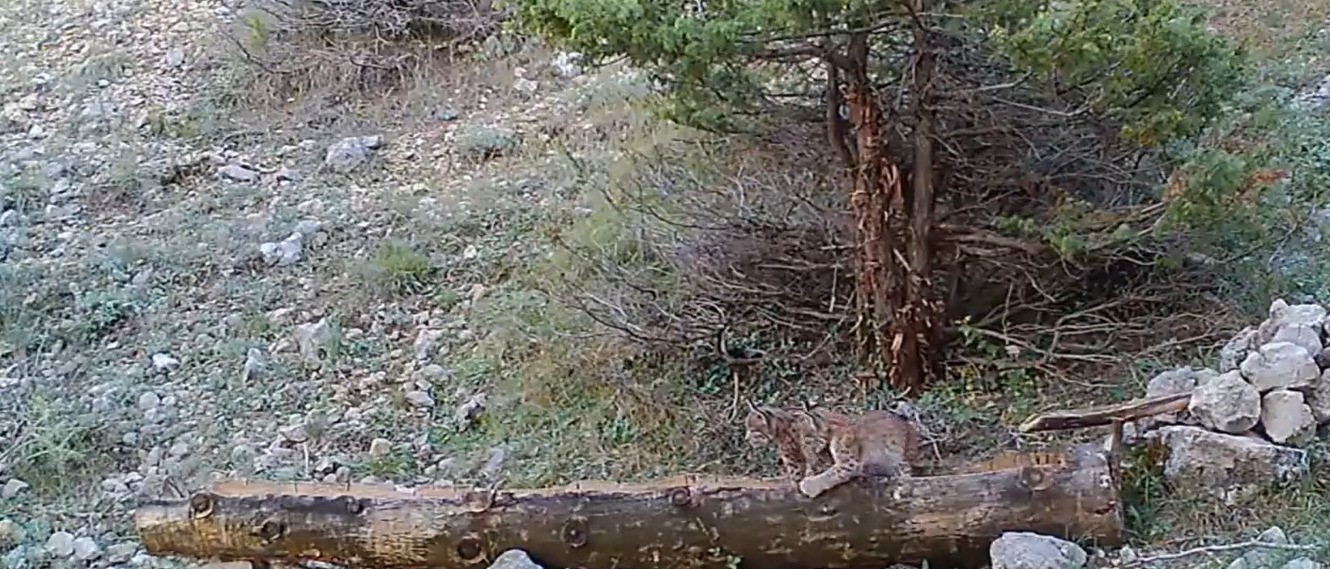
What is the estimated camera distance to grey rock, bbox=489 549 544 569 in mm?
2742

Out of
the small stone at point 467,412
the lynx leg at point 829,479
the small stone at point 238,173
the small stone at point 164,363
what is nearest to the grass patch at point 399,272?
the small stone at point 164,363

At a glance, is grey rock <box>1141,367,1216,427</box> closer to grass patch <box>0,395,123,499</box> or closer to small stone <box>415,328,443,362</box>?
small stone <box>415,328,443,362</box>

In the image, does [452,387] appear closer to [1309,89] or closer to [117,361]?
[117,361]

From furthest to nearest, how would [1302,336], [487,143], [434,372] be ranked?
[487,143] → [434,372] → [1302,336]

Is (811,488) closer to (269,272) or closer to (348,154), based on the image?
(269,272)

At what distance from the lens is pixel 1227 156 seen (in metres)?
3.13

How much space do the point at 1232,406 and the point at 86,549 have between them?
262cm

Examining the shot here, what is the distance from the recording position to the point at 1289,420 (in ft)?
9.07

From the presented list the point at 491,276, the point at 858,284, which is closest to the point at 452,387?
the point at 491,276

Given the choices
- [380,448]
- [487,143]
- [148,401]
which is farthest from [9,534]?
[487,143]

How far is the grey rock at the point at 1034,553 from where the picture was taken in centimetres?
253

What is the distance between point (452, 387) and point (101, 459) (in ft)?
3.19

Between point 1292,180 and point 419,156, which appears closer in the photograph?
point 1292,180

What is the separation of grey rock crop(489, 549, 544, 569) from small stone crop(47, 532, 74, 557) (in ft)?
4.16
